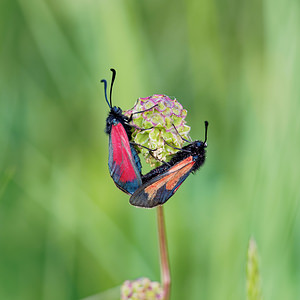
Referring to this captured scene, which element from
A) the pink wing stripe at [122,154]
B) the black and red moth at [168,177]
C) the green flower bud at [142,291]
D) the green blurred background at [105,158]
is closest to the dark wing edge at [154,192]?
the black and red moth at [168,177]

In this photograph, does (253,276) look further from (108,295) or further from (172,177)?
(108,295)

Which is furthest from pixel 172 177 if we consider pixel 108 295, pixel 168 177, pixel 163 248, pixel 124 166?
pixel 108 295

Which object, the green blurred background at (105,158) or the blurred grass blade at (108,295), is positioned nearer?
the blurred grass blade at (108,295)

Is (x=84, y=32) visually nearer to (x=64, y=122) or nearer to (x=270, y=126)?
(x=64, y=122)

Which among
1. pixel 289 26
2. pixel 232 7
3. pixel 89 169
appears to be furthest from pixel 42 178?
pixel 232 7

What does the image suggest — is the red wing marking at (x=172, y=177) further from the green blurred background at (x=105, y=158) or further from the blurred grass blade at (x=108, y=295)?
the blurred grass blade at (x=108, y=295)

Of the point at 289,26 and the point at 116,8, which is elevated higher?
the point at 116,8
